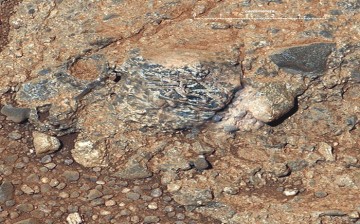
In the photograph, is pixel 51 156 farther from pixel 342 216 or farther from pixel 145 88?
pixel 342 216

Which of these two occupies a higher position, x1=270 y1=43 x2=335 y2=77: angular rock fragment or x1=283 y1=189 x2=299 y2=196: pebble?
x1=270 y1=43 x2=335 y2=77: angular rock fragment

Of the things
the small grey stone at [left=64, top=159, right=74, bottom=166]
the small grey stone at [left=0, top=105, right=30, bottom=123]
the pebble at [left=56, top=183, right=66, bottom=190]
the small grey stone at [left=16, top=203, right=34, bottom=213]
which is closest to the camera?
the small grey stone at [left=16, top=203, right=34, bottom=213]

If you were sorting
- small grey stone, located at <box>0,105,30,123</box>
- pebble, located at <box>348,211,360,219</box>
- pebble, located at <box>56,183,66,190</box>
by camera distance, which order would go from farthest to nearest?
small grey stone, located at <box>0,105,30,123</box>
pebble, located at <box>56,183,66,190</box>
pebble, located at <box>348,211,360,219</box>

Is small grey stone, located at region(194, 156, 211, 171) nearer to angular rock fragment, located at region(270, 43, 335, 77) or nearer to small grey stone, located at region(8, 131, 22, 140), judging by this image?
angular rock fragment, located at region(270, 43, 335, 77)

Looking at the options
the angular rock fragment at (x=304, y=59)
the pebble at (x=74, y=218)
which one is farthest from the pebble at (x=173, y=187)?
the angular rock fragment at (x=304, y=59)

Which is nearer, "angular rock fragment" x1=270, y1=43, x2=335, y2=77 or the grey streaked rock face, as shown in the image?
the grey streaked rock face

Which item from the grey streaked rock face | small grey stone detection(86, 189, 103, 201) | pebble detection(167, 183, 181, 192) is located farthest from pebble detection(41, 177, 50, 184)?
pebble detection(167, 183, 181, 192)

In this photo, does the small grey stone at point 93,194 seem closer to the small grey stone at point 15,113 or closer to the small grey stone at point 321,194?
the small grey stone at point 15,113
